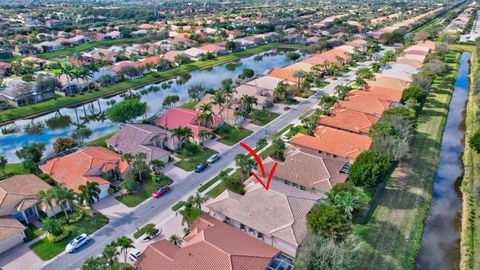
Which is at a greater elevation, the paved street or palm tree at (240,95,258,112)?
palm tree at (240,95,258,112)

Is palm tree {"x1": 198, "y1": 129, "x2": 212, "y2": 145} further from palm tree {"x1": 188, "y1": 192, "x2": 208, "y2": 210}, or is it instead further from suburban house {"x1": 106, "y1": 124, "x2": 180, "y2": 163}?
palm tree {"x1": 188, "y1": 192, "x2": 208, "y2": 210}

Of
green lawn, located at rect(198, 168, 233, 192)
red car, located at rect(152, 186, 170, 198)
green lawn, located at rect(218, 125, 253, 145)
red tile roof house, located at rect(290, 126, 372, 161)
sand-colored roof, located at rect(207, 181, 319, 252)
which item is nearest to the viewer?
sand-colored roof, located at rect(207, 181, 319, 252)

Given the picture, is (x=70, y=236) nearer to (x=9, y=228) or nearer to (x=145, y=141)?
(x=9, y=228)

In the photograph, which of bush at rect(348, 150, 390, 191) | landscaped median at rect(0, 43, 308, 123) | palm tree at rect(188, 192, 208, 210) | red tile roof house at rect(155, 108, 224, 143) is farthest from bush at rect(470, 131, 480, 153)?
landscaped median at rect(0, 43, 308, 123)

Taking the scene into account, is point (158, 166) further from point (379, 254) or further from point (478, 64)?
point (478, 64)

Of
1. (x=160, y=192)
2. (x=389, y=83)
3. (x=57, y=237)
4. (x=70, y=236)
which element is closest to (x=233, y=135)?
(x=160, y=192)

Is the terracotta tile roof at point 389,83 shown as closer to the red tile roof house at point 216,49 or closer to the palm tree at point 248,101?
the palm tree at point 248,101
